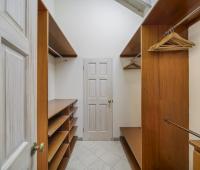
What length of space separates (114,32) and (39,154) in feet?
12.0

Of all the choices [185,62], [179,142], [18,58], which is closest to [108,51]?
[185,62]

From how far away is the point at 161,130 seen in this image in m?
2.21

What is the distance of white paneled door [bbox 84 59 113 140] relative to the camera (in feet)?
15.1

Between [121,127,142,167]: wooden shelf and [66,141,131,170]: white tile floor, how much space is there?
0.35 metres

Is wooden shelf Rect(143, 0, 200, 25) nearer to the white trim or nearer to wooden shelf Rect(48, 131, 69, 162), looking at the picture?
the white trim

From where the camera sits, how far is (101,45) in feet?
15.2

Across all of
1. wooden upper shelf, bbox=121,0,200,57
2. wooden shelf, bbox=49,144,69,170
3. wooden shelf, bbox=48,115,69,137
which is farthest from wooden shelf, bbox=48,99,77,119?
wooden upper shelf, bbox=121,0,200,57

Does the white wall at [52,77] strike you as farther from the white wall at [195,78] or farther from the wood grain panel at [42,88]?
the white wall at [195,78]

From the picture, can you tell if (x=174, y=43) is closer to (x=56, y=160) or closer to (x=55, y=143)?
(x=55, y=143)

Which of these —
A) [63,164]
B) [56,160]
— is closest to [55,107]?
[56,160]

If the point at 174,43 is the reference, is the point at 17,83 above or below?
below

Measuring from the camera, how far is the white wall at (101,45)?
4625 millimetres

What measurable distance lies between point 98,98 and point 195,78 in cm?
285

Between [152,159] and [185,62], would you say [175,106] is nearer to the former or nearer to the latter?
[185,62]
